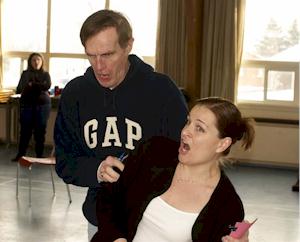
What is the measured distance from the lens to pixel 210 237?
6.65 ft

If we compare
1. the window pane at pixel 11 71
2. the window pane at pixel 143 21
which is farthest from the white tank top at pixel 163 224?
the window pane at pixel 11 71

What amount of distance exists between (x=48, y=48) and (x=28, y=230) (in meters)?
5.93

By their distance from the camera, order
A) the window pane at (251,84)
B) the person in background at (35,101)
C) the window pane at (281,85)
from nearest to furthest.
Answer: the person in background at (35,101)
the window pane at (281,85)
the window pane at (251,84)

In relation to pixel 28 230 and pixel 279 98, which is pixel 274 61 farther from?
pixel 28 230

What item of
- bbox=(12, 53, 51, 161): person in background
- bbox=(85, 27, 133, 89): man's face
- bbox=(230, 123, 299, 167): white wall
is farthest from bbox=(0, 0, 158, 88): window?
bbox=(85, 27, 133, 89): man's face

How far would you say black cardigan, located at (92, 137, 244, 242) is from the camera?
2074mm

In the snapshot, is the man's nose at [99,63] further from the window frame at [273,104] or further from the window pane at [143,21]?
the window pane at [143,21]

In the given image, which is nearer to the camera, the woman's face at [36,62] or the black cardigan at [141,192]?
the black cardigan at [141,192]

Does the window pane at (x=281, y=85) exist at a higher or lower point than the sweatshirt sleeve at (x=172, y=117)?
lower

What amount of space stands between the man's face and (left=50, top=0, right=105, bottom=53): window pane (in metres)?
8.90

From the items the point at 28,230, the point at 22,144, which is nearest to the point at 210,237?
the point at 28,230

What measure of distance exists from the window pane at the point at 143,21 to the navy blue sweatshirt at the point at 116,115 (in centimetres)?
829

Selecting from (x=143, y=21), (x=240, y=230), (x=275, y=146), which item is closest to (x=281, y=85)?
(x=275, y=146)

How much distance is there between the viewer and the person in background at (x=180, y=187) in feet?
6.72
